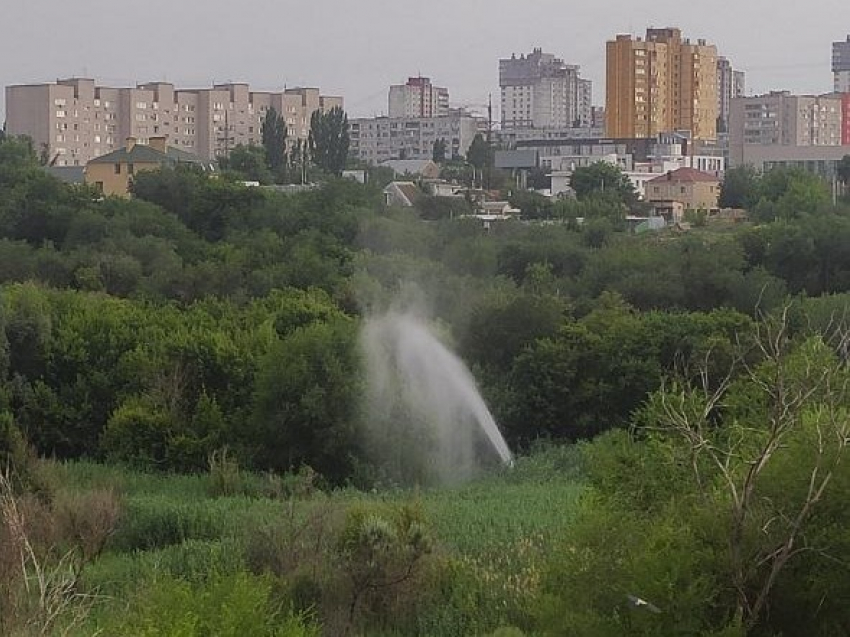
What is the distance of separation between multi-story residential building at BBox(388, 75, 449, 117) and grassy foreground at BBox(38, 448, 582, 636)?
90298 mm

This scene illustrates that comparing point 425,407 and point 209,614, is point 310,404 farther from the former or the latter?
point 209,614

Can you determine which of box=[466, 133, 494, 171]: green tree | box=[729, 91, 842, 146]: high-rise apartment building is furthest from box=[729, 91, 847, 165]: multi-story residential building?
box=[466, 133, 494, 171]: green tree

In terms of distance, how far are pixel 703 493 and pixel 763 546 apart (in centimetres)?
66

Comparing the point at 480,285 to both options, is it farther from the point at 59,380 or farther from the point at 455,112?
the point at 455,112

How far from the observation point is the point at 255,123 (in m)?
81.9

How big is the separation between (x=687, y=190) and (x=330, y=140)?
12.6m

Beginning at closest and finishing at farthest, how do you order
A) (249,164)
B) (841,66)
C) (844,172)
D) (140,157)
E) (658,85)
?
(140,157) < (249,164) < (844,172) < (658,85) < (841,66)

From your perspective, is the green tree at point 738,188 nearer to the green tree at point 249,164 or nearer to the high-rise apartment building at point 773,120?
the green tree at point 249,164

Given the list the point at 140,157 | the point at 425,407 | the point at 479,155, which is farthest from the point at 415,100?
the point at 425,407

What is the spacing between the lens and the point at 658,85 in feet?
250

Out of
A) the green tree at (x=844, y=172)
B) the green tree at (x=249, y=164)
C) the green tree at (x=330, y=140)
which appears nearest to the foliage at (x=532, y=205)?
the green tree at (x=249, y=164)

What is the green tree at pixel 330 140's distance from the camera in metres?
58.2

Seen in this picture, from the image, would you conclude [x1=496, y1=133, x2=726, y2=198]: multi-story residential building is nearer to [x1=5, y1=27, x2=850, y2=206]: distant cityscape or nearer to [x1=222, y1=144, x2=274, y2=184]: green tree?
[x1=5, y1=27, x2=850, y2=206]: distant cityscape

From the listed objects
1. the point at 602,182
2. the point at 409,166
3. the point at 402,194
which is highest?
the point at 409,166
